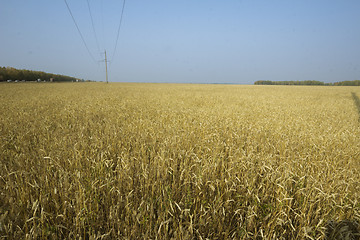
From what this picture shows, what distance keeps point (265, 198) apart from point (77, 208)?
2.16 m

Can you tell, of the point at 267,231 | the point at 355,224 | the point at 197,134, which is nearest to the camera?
the point at 267,231

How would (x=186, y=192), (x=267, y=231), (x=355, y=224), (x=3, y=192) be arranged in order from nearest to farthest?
1. (x=267, y=231)
2. (x=355, y=224)
3. (x=3, y=192)
4. (x=186, y=192)

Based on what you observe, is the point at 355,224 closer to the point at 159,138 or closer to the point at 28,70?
the point at 159,138

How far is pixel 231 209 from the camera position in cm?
214

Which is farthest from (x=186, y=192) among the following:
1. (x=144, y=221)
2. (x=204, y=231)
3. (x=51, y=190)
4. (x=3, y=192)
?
(x=3, y=192)

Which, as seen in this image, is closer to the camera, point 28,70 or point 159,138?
point 159,138

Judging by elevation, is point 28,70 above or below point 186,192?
above

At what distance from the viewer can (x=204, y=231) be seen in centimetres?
184

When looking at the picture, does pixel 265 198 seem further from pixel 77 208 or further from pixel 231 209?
pixel 77 208

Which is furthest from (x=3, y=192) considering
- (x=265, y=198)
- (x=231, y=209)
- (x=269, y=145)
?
(x=269, y=145)

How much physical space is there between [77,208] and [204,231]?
1350 millimetres

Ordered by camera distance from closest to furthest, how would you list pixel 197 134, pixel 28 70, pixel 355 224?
pixel 355 224, pixel 197 134, pixel 28 70

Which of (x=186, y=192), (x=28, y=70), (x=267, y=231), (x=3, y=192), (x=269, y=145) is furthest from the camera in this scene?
(x=28, y=70)

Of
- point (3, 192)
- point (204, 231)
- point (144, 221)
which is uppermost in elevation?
point (3, 192)
